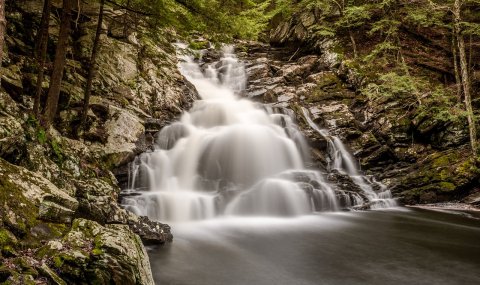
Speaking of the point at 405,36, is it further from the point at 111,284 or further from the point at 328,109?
the point at 111,284

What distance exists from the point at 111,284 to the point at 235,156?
9.77 metres

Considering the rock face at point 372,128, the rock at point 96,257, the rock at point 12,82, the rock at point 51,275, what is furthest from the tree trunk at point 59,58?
the rock face at point 372,128

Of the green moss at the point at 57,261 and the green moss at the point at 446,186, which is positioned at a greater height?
the green moss at the point at 446,186

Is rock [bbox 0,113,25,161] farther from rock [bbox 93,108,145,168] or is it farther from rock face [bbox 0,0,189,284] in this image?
rock [bbox 93,108,145,168]

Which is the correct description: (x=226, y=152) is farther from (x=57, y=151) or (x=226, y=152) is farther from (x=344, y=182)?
(x=57, y=151)

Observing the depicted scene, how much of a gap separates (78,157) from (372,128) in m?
12.9

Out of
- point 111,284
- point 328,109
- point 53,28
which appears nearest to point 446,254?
point 111,284

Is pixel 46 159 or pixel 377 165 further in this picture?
pixel 377 165

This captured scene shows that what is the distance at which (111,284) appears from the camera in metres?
3.71

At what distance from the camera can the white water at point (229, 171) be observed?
33.9 feet

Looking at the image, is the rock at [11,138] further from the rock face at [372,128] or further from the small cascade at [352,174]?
the rock face at [372,128]

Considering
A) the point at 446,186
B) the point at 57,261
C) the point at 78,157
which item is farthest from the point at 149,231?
the point at 446,186

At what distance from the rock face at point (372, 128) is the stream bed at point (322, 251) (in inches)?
104

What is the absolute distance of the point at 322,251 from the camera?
7.52m
